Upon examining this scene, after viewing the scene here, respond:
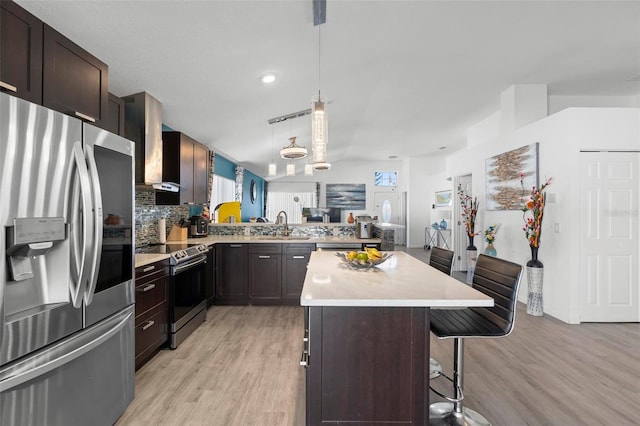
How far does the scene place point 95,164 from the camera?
1.51m

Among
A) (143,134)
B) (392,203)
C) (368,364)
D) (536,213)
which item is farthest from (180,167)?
(392,203)

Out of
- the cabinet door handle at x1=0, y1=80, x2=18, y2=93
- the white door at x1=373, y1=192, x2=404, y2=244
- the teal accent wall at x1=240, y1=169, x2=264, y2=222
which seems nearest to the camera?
the cabinet door handle at x1=0, y1=80, x2=18, y2=93

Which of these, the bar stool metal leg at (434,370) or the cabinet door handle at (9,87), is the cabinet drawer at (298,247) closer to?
the bar stool metal leg at (434,370)

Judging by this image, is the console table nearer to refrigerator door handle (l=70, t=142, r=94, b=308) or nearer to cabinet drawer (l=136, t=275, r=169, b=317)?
cabinet drawer (l=136, t=275, r=169, b=317)

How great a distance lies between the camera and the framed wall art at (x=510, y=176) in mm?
3943

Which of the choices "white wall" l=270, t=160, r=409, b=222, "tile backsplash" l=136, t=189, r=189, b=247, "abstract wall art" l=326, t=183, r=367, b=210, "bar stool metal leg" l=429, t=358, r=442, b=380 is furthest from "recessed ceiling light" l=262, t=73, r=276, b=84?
"abstract wall art" l=326, t=183, r=367, b=210

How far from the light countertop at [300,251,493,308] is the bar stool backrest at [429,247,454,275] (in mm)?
247

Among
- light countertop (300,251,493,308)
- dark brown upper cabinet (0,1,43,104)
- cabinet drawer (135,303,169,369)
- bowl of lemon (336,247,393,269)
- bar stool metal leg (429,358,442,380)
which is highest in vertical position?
dark brown upper cabinet (0,1,43,104)

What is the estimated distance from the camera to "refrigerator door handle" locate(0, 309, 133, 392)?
1.15 metres

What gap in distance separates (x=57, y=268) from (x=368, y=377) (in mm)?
1511

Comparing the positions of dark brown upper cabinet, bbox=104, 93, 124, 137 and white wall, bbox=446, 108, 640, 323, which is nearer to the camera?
dark brown upper cabinet, bbox=104, 93, 124, 137

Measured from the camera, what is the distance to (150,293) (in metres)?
2.45

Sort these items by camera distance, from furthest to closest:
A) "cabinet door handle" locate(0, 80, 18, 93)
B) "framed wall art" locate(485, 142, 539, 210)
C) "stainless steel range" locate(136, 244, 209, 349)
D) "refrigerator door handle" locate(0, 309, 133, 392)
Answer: "framed wall art" locate(485, 142, 539, 210) → "stainless steel range" locate(136, 244, 209, 349) → "cabinet door handle" locate(0, 80, 18, 93) → "refrigerator door handle" locate(0, 309, 133, 392)

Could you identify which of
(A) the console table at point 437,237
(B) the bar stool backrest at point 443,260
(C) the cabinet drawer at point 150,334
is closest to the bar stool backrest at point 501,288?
(B) the bar stool backrest at point 443,260
